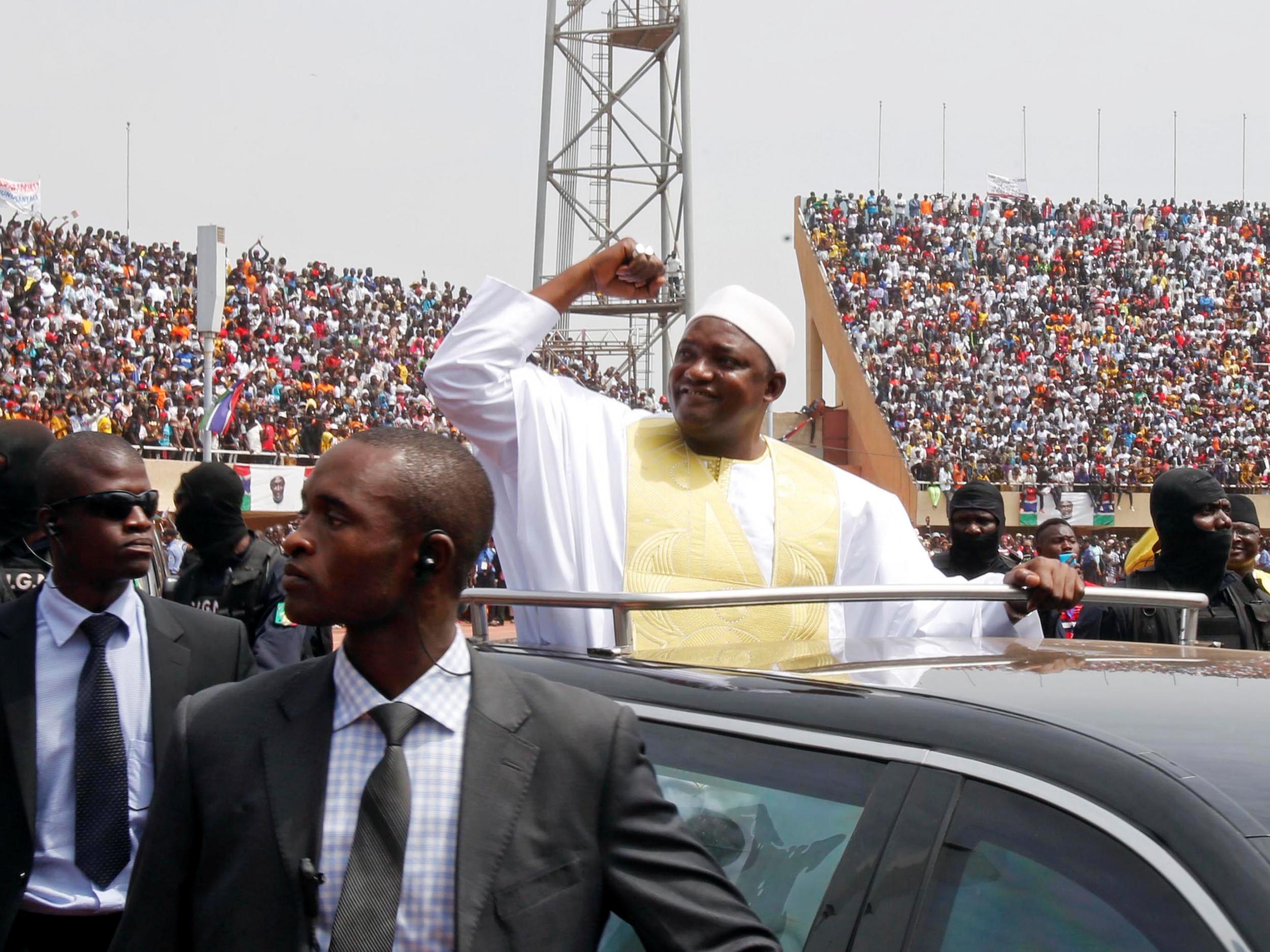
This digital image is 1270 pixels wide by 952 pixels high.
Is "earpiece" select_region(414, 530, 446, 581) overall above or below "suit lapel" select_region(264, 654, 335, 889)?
above

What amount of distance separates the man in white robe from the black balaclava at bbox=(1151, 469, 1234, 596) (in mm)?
1741

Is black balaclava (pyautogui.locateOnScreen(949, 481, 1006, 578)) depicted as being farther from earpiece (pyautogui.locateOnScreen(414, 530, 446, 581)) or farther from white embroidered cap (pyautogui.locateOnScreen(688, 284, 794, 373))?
earpiece (pyautogui.locateOnScreen(414, 530, 446, 581))

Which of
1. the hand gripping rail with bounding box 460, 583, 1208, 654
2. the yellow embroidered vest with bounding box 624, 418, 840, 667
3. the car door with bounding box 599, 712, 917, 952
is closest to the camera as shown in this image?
the car door with bounding box 599, 712, 917, 952

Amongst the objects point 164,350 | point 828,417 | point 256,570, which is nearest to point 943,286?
point 828,417

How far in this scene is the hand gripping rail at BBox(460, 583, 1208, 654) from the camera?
2562 mm

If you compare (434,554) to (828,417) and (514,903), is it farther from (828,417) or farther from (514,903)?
(828,417)

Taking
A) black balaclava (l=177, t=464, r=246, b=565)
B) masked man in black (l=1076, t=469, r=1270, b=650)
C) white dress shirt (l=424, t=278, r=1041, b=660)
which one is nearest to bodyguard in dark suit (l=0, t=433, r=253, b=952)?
white dress shirt (l=424, t=278, r=1041, b=660)

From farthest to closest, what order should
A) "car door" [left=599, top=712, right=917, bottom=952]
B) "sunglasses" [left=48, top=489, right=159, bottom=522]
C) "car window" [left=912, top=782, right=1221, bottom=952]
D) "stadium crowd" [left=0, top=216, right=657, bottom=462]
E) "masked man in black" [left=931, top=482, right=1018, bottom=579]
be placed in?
"stadium crowd" [left=0, top=216, right=657, bottom=462]
"masked man in black" [left=931, top=482, right=1018, bottom=579]
"sunglasses" [left=48, top=489, right=159, bottom=522]
"car door" [left=599, top=712, right=917, bottom=952]
"car window" [left=912, top=782, right=1221, bottom=952]

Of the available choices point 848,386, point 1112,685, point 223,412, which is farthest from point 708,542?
point 848,386

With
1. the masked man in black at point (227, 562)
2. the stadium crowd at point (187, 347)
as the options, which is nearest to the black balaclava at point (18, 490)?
the masked man in black at point (227, 562)

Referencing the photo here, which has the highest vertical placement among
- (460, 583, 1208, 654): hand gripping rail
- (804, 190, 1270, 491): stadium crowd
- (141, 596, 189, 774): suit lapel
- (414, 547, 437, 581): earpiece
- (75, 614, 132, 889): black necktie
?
(804, 190, 1270, 491): stadium crowd

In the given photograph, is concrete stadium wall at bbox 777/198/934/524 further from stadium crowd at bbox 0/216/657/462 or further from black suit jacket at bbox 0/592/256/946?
black suit jacket at bbox 0/592/256/946

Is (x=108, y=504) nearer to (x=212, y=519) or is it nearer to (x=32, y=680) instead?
(x=32, y=680)

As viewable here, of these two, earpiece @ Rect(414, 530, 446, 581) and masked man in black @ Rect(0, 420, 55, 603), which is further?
masked man in black @ Rect(0, 420, 55, 603)
